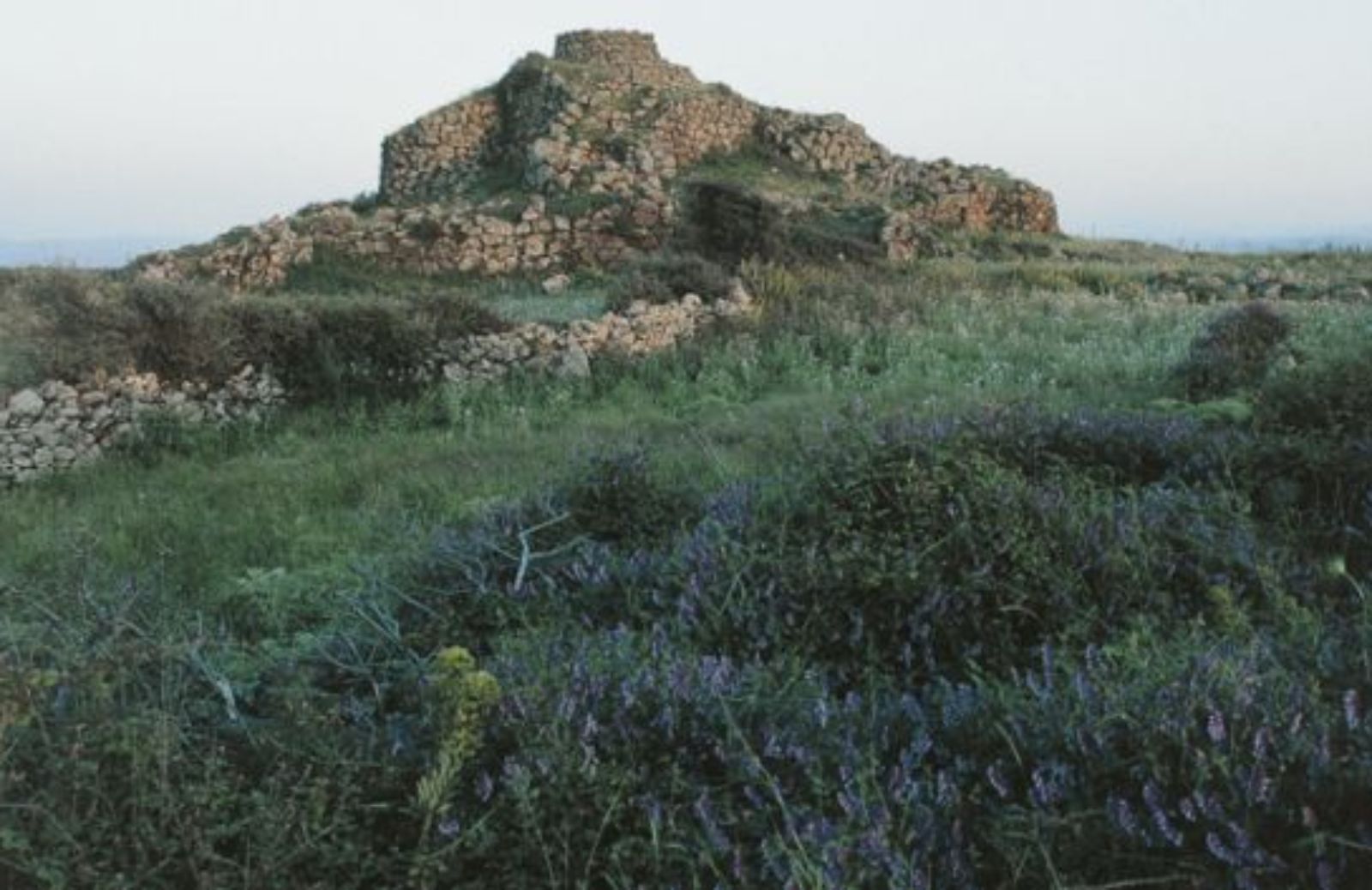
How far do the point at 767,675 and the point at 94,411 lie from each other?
26.4 ft

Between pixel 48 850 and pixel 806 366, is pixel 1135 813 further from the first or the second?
pixel 806 366

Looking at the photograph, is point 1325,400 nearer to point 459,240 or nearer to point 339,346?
point 339,346

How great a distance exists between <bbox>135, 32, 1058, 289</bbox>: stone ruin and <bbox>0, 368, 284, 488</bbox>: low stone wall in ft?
30.6

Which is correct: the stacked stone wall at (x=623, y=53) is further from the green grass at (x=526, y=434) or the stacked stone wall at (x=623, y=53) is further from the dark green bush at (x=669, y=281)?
the green grass at (x=526, y=434)

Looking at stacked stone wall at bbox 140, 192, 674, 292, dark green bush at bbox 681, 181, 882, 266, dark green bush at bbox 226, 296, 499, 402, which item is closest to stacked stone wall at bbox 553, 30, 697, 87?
stacked stone wall at bbox 140, 192, 674, 292

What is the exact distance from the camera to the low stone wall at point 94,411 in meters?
8.99

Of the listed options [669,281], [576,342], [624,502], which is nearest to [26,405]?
[576,342]

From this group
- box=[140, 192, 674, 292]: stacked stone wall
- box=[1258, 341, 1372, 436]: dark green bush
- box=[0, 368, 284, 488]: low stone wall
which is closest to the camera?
box=[1258, 341, 1372, 436]: dark green bush

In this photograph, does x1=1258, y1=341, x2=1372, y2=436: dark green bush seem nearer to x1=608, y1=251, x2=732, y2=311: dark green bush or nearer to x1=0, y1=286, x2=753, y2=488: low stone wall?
x1=0, y1=286, x2=753, y2=488: low stone wall

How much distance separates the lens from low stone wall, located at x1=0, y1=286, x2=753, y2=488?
9.09 metres

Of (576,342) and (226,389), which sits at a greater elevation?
(576,342)

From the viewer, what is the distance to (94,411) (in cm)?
939

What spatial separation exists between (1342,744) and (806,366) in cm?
784

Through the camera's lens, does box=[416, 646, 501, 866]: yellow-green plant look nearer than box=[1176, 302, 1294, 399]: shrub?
Yes
